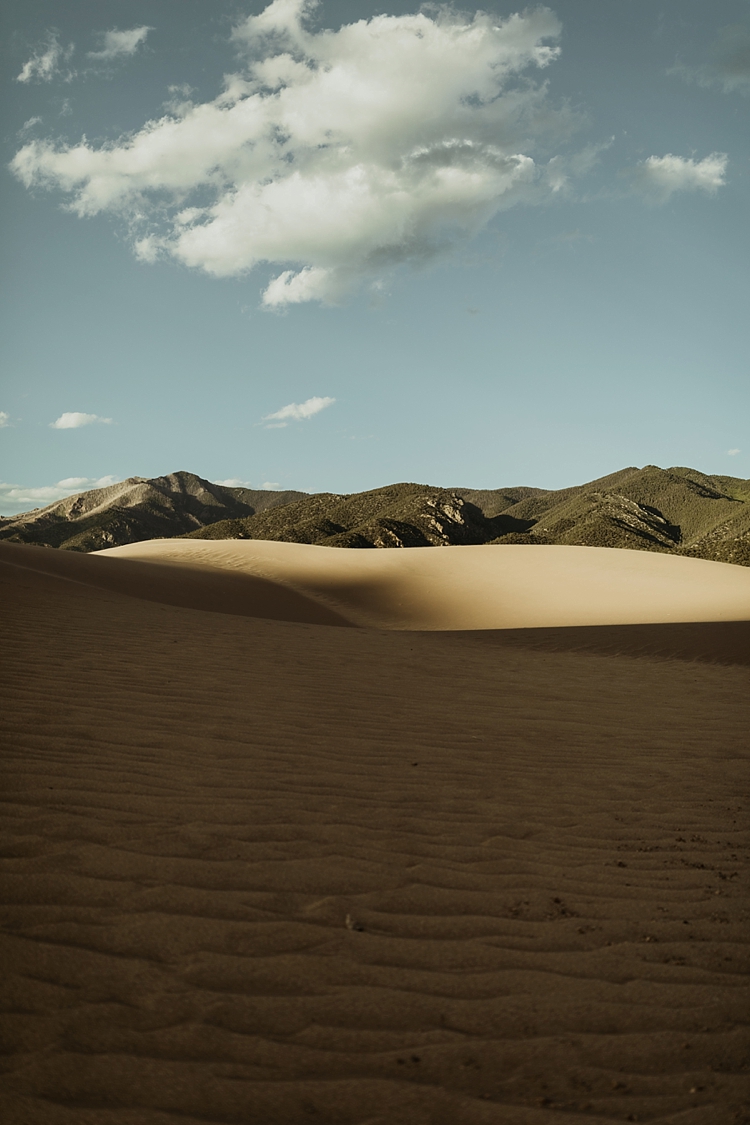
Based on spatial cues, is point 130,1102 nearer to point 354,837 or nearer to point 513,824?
point 354,837

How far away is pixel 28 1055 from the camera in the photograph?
77.9 inches

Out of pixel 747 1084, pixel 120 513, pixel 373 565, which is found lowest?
pixel 747 1084

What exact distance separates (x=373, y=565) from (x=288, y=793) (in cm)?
2387

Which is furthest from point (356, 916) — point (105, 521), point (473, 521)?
point (105, 521)

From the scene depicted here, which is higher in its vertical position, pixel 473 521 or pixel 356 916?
pixel 473 521

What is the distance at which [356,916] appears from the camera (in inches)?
112

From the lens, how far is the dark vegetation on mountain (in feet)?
287

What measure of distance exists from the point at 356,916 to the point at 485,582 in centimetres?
2307

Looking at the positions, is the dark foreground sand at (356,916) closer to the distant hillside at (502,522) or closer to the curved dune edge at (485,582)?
the curved dune edge at (485,582)

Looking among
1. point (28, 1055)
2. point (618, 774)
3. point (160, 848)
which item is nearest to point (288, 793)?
point (160, 848)

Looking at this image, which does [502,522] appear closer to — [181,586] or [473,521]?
[473,521]

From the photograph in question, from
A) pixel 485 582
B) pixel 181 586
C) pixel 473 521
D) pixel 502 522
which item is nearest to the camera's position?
pixel 181 586

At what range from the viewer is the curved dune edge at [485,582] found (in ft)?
67.2

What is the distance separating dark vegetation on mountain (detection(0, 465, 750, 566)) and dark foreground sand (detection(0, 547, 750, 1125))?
6366 centimetres
